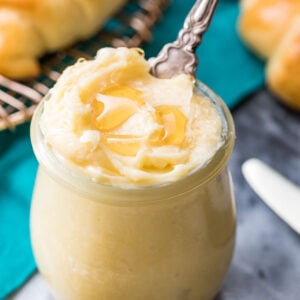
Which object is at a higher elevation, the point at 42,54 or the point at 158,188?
the point at 158,188

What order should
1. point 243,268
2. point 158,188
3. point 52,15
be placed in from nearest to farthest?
point 158,188, point 243,268, point 52,15

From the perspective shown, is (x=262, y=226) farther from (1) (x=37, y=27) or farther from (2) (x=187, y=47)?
(1) (x=37, y=27)

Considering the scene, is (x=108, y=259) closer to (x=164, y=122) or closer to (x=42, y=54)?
(x=164, y=122)

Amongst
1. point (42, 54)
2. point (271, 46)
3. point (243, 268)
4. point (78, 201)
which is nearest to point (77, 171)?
point (78, 201)

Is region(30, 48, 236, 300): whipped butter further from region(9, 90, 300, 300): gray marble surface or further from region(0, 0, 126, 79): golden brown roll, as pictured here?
region(0, 0, 126, 79): golden brown roll

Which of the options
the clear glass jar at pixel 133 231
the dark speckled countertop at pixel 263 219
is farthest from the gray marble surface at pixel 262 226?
the clear glass jar at pixel 133 231

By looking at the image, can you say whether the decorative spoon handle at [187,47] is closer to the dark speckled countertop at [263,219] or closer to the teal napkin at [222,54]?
the dark speckled countertop at [263,219]

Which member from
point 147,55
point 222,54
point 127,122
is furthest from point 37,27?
point 127,122

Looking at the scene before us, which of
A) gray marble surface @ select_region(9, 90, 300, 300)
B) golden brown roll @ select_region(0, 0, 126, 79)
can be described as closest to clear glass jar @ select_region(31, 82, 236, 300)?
gray marble surface @ select_region(9, 90, 300, 300)
